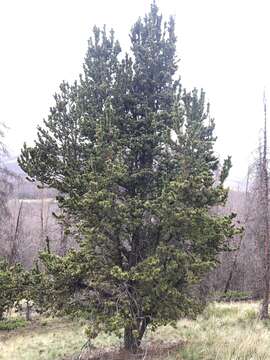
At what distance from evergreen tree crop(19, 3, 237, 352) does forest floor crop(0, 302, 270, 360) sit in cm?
105

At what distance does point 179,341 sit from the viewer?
1104 centimetres

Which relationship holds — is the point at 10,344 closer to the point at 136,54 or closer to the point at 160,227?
the point at 160,227

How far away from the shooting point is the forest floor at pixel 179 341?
9078mm

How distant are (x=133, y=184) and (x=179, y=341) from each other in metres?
4.47

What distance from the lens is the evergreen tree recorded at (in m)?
8.23

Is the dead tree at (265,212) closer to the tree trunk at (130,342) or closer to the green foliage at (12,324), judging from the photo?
the tree trunk at (130,342)

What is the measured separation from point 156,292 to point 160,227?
142cm

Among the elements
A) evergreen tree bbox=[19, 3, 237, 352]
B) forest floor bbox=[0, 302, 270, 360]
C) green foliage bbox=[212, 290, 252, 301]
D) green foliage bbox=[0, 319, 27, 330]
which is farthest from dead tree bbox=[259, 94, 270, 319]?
green foliage bbox=[0, 319, 27, 330]

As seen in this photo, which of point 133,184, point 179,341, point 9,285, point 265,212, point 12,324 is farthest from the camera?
point 12,324

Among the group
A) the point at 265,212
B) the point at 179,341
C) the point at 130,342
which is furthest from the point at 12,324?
the point at 265,212

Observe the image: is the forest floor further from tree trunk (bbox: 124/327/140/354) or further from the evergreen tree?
the evergreen tree

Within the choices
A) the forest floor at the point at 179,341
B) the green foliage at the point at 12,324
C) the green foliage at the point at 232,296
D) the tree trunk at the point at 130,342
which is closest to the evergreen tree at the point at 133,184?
the tree trunk at the point at 130,342

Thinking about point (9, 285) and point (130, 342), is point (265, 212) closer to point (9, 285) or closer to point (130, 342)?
point (130, 342)

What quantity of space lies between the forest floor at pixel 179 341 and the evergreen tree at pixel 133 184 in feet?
3.43
